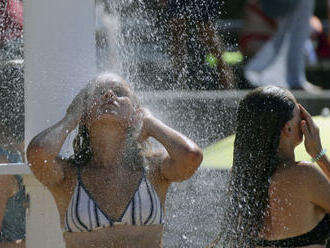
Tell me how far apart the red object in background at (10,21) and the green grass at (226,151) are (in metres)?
1.26

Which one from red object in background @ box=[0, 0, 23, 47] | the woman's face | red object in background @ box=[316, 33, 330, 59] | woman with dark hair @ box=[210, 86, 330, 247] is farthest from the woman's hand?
red object in background @ box=[316, 33, 330, 59]

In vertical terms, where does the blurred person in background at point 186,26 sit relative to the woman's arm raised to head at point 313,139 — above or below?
below

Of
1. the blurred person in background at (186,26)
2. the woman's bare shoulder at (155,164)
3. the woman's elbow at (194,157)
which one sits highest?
the woman's elbow at (194,157)

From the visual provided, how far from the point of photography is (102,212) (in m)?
3.62

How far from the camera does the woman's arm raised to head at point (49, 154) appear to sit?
145 inches

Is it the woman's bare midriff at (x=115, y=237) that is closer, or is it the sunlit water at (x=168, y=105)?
the woman's bare midriff at (x=115, y=237)

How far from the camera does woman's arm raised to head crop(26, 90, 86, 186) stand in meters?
3.67

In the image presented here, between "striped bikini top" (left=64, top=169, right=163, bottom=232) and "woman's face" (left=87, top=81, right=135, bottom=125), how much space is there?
274 mm

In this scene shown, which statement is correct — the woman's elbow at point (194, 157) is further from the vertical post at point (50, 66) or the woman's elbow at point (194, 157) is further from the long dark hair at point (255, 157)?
the vertical post at point (50, 66)

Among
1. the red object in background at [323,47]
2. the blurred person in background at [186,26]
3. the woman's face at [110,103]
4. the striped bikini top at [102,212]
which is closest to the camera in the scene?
the striped bikini top at [102,212]

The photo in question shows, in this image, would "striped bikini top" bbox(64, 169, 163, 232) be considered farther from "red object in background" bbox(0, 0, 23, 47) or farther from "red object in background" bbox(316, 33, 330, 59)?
"red object in background" bbox(316, 33, 330, 59)

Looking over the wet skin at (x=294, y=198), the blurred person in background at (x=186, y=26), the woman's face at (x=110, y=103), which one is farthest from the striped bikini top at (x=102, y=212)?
the blurred person in background at (x=186, y=26)

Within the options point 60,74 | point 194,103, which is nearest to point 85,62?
point 60,74

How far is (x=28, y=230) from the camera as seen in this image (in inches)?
161
